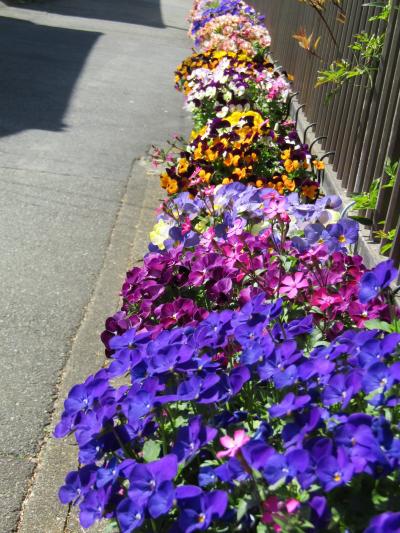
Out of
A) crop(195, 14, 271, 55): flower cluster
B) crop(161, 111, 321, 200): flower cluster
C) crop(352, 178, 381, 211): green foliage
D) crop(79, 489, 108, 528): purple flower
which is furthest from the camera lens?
crop(195, 14, 271, 55): flower cluster

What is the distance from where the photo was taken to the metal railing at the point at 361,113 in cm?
334

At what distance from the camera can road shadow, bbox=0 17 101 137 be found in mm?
8508

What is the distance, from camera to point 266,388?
6.97 feet

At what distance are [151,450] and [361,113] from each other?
2.65 meters

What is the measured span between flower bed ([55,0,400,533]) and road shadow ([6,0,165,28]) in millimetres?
17187

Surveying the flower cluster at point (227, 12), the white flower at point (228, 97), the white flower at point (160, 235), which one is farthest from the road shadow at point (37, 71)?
the white flower at point (160, 235)

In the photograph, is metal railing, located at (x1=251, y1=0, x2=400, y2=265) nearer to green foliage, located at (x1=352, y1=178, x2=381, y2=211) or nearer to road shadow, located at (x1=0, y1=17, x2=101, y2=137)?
green foliage, located at (x1=352, y1=178, x2=381, y2=211)

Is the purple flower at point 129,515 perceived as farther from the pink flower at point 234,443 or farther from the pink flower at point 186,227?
the pink flower at point 186,227

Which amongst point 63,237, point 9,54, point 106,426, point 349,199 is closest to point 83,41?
point 9,54

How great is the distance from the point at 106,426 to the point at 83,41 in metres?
13.5

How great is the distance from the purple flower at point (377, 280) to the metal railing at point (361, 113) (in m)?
0.99

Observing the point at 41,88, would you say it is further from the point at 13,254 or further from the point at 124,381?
the point at 124,381

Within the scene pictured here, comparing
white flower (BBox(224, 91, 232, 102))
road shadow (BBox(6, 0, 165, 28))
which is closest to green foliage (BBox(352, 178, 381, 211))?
white flower (BBox(224, 91, 232, 102))

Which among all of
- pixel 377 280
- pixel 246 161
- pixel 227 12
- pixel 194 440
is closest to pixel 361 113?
pixel 246 161
